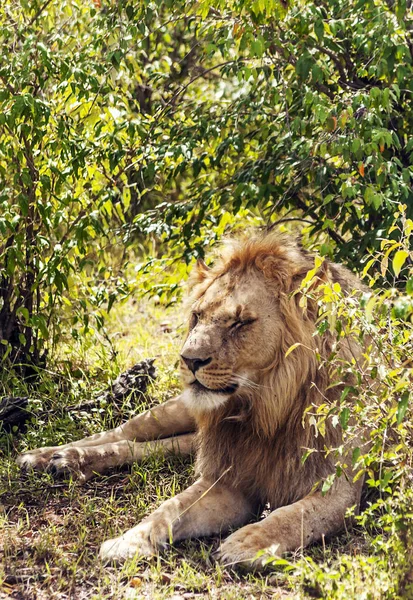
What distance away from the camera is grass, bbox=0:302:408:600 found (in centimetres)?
314

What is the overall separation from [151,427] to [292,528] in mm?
1443

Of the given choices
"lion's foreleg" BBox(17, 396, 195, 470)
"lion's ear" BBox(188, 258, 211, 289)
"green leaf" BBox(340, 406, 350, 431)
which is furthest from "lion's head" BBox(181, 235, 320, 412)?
"lion's foreleg" BBox(17, 396, 195, 470)

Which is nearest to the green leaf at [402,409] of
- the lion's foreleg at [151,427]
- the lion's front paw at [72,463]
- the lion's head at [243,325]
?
the lion's head at [243,325]

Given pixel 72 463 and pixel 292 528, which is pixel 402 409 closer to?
pixel 292 528

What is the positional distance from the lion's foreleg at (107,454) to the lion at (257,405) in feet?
1.69

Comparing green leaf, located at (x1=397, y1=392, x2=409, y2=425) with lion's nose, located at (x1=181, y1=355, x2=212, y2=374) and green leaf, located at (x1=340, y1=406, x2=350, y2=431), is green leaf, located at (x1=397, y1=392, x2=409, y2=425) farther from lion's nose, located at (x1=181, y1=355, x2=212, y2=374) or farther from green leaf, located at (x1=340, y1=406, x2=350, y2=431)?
lion's nose, located at (x1=181, y1=355, x2=212, y2=374)

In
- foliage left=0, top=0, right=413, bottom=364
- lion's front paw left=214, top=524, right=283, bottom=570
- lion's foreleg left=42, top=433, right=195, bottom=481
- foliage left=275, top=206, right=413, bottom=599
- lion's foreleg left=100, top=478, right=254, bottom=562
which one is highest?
foliage left=0, top=0, right=413, bottom=364

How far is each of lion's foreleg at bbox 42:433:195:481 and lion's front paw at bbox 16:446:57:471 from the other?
6 cm

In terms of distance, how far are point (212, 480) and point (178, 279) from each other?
1.58 meters

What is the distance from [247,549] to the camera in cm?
336

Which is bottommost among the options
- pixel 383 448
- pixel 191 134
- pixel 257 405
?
pixel 257 405

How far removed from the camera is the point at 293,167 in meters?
5.19

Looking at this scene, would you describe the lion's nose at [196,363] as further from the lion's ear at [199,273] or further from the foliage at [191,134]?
the foliage at [191,134]

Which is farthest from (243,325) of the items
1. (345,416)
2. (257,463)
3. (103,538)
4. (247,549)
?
(103,538)
